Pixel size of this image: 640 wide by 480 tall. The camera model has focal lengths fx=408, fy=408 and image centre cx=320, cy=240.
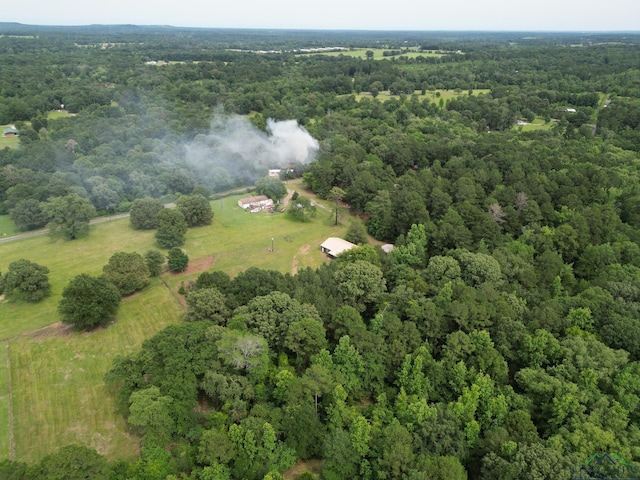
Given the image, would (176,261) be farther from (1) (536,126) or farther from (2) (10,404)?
(1) (536,126)

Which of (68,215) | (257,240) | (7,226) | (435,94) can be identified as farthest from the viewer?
(435,94)

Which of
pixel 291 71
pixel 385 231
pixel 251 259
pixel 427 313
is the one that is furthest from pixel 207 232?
pixel 291 71

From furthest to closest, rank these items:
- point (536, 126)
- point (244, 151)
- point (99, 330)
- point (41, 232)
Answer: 1. point (536, 126)
2. point (244, 151)
3. point (41, 232)
4. point (99, 330)

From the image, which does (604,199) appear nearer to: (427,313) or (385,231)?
(385,231)

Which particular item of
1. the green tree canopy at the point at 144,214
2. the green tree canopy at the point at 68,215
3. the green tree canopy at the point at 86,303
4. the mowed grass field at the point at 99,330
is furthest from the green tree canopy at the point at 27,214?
the green tree canopy at the point at 86,303

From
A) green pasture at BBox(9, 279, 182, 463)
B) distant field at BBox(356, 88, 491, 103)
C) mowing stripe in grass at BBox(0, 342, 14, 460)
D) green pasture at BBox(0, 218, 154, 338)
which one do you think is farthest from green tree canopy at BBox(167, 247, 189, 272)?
distant field at BBox(356, 88, 491, 103)

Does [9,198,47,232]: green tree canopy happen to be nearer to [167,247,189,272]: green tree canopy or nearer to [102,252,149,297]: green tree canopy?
[102,252,149,297]: green tree canopy

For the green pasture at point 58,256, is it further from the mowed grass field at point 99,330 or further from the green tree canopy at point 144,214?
the green tree canopy at point 144,214

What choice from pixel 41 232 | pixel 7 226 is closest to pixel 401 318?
pixel 41 232

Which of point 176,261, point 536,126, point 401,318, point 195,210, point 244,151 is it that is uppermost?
point 401,318
